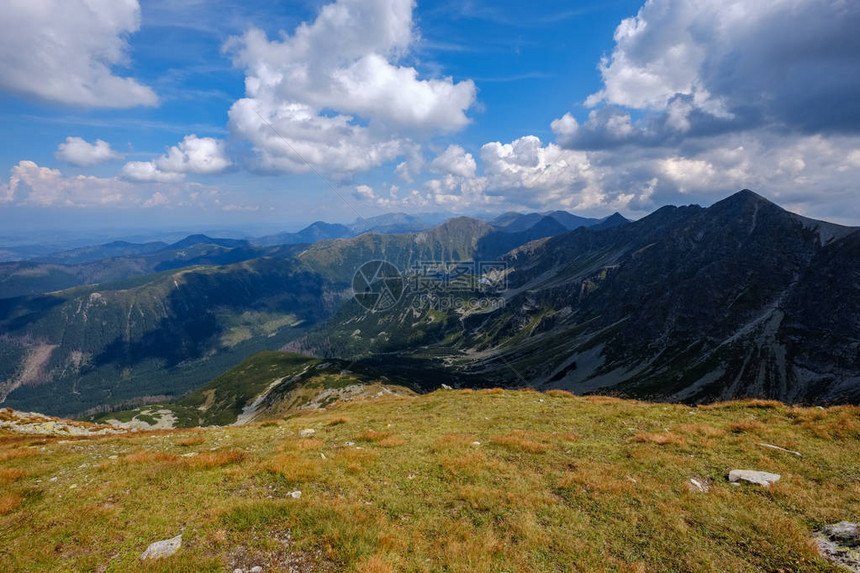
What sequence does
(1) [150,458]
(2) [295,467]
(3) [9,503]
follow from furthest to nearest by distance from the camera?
(1) [150,458] < (2) [295,467] < (3) [9,503]

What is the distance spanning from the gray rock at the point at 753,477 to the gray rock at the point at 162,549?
20118 mm

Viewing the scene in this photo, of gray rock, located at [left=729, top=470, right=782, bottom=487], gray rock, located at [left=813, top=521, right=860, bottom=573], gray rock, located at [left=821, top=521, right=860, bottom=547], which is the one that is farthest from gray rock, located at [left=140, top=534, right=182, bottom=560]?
gray rock, located at [left=729, top=470, right=782, bottom=487]

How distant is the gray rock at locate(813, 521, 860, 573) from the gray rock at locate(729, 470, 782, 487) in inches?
107

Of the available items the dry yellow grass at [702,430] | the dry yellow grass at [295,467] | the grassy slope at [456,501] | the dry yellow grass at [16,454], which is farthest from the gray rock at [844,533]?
the dry yellow grass at [16,454]

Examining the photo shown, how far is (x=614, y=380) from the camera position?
637 ft

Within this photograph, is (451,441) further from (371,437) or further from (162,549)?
(162,549)

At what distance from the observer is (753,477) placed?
46.0 feet

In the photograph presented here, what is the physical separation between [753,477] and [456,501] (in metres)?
12.1

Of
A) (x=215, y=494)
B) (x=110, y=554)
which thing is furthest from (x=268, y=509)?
(x=110, y=554)

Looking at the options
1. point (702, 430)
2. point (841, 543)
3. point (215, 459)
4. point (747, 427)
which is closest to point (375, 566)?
point (215, 459)

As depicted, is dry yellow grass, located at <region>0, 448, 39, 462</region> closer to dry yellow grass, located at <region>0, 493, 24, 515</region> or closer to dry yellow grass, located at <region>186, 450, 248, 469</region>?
dry yellow grass, located at <region>0, 493, 24, 515</region>

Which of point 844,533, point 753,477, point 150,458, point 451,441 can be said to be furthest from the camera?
point 451,441

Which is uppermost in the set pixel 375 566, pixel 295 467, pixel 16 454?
pixel 375 566

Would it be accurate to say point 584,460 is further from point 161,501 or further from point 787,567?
point 161,501
